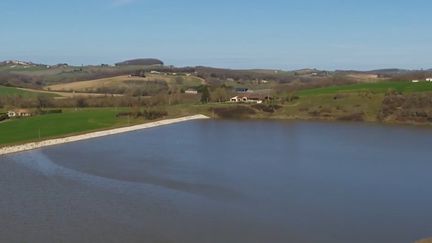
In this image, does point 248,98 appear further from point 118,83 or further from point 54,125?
point 54,125

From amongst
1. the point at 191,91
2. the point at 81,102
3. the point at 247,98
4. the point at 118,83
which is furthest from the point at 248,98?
the point at 118,83

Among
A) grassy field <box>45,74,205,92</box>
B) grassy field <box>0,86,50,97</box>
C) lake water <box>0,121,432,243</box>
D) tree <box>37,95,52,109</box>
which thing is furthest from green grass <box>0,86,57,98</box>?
lake water <box>0,121,432,243</box>

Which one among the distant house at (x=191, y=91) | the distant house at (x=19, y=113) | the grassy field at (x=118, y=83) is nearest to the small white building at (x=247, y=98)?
the distant house at (x=191, y=91)

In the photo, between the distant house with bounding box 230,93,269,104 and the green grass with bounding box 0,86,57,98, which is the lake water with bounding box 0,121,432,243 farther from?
the green grass with bounding box 0,86,57,98

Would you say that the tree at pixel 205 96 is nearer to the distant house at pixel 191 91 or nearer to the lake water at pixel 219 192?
the distant house at pixel 191 91

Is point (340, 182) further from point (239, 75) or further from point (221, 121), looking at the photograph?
point (239, 75)

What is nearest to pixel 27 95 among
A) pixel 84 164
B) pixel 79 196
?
pixel 84 164
